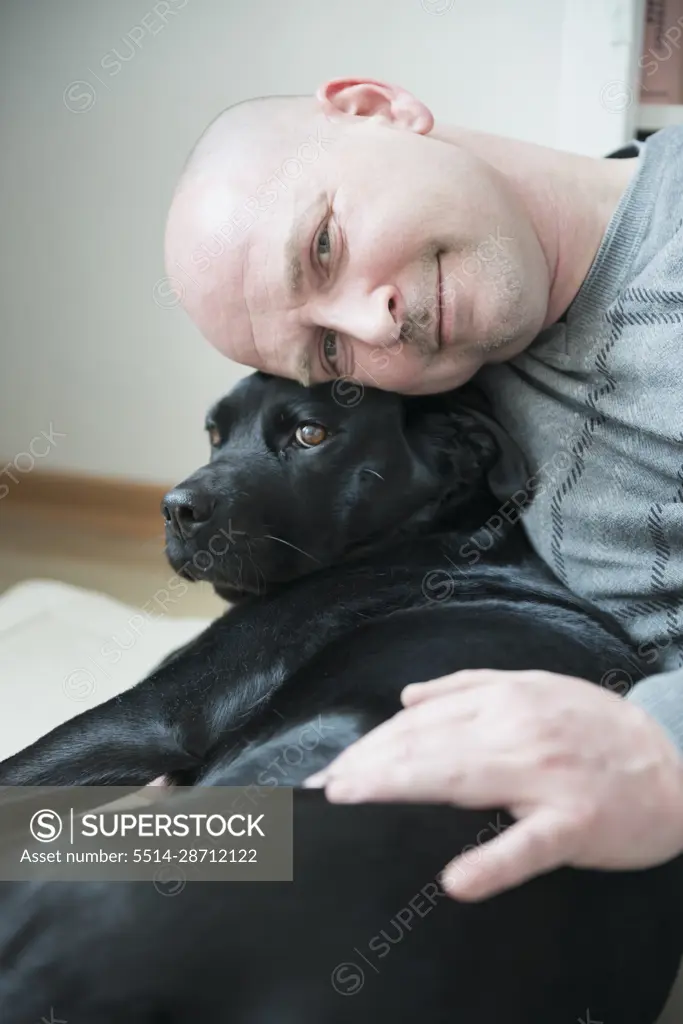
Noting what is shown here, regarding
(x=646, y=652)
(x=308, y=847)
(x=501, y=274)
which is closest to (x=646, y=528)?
(x=646, y=652)

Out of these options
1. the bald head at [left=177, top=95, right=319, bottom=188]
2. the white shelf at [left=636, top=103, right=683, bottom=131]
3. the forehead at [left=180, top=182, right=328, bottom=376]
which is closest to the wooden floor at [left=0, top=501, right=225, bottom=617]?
the forehead at [left=180, top=182, right=328, bottom=376]

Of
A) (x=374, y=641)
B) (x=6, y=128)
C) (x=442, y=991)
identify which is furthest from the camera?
(x=6, y=128)

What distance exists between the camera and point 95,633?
81cm

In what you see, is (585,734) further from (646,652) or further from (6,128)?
(6,128)

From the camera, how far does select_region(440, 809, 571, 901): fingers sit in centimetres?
42

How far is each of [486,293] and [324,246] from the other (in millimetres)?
118

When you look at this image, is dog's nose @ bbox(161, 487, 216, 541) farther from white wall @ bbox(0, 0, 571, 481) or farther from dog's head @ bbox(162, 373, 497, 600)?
white wall @ bbox(0, 0, 571, 481)

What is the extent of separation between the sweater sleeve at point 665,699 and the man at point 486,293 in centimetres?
3

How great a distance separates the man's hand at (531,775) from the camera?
426 millimetres

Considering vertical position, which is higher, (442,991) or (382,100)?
(382,100)

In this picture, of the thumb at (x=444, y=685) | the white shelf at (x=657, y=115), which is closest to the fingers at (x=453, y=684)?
the thumb at (x=444, y=685)

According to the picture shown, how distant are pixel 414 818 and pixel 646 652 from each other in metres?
0.24

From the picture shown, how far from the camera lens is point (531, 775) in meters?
0.43

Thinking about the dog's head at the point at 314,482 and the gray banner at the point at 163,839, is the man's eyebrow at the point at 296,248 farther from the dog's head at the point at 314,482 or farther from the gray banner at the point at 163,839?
the gray banner at the point at 163,839
